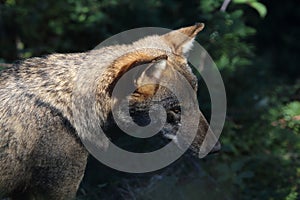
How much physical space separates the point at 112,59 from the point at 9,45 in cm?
391

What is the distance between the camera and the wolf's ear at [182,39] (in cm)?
533

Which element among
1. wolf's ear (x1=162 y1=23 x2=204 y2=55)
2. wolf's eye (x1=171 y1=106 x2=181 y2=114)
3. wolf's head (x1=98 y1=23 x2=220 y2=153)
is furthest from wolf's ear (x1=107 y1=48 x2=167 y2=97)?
wolf's ear (x1=162 y1=23 x2=204 y2=55)

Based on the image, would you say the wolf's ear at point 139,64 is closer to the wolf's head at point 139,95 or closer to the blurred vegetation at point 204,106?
the wolf's head at point 139,95

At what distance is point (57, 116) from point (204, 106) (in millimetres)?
2106

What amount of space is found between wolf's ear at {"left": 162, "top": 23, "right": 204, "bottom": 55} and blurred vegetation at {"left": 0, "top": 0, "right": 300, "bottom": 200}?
2.79 ft

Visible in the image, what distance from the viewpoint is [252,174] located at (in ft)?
20.1

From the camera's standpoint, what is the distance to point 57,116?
4789 mm

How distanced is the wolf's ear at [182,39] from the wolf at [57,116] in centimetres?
37

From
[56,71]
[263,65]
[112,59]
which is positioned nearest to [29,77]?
[56,71]

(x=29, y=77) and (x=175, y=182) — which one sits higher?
(x=29, y=77)

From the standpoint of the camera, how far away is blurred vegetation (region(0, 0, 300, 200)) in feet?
19.3

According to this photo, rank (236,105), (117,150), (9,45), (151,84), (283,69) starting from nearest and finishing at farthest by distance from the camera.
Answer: (151,84), (117,150), (236,105), (9,45), (283,69)

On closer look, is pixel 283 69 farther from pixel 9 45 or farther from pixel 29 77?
pixel 29 77

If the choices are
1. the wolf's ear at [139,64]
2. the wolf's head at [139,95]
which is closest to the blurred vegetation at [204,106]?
the wolf's head at [139,95]
